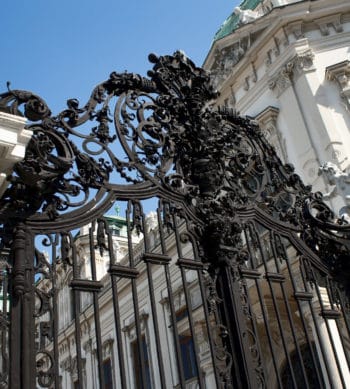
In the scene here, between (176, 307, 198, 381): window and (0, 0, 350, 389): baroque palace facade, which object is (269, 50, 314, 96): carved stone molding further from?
(176, 307, 198, 381): window

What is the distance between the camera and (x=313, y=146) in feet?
41.4

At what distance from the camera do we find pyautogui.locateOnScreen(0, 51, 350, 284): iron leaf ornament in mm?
4445

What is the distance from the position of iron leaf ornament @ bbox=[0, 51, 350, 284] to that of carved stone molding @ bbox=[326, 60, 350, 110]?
723 cm

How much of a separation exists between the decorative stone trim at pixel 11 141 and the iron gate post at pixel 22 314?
1.41ft

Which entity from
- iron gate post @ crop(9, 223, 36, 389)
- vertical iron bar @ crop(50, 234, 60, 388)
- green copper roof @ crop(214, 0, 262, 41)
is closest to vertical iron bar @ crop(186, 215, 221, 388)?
vertical iron bar @ crop(50, 234, 60, 388)

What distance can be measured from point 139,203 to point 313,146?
8412mm

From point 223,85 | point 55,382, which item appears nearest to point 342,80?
point 223,85

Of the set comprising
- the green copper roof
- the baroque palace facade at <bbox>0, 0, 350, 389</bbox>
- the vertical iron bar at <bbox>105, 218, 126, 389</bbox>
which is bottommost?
the vertical iron bar at <bbox>105, 218, 126, 389</bbox>

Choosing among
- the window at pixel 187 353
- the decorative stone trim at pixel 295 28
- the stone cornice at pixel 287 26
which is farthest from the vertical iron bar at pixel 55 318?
the decorative stone trim at pixel 295 28

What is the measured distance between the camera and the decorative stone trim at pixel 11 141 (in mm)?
3988

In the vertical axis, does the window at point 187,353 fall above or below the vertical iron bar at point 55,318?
above

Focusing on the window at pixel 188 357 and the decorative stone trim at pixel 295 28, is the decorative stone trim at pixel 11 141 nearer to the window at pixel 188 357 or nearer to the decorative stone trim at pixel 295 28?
the window at pixel 188 357

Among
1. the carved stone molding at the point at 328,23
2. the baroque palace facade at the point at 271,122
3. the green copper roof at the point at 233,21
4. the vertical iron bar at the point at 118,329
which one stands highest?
the green copper roof at the point at 233,21

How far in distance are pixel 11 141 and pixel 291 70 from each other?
10887 mm
